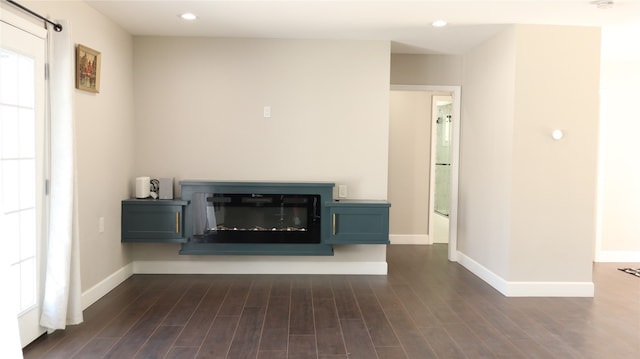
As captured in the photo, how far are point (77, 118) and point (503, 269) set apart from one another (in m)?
3.76

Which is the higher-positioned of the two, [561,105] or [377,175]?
[561,105]

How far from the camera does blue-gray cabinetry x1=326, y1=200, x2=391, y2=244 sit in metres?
4.64

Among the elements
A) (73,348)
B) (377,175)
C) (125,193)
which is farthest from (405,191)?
(73,348)

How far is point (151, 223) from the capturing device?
181 inches

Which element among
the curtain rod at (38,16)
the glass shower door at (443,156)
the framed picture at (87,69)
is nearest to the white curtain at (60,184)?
the curtain rod at (38,16)

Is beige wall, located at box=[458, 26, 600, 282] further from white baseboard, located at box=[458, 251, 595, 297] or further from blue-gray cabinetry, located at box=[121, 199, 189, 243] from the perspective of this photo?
blue-gray cabinetry, located at box=[121, 199, 189, 243]

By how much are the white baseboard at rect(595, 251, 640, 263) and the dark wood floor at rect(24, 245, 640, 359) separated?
0.93 metres

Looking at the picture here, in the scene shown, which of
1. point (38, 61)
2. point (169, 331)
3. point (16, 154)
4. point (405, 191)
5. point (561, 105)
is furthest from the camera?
point (405, 191)

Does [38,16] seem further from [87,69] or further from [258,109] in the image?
[258,109]

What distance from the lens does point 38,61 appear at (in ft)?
10.1

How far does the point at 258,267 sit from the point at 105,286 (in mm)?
1438

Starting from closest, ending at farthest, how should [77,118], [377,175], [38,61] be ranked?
[38,61]
[77,118]
[377,175]

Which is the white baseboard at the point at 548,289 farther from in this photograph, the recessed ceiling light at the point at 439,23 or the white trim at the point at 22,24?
the white trim at the point at 22,24

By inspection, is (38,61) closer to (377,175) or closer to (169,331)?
(169,331)
